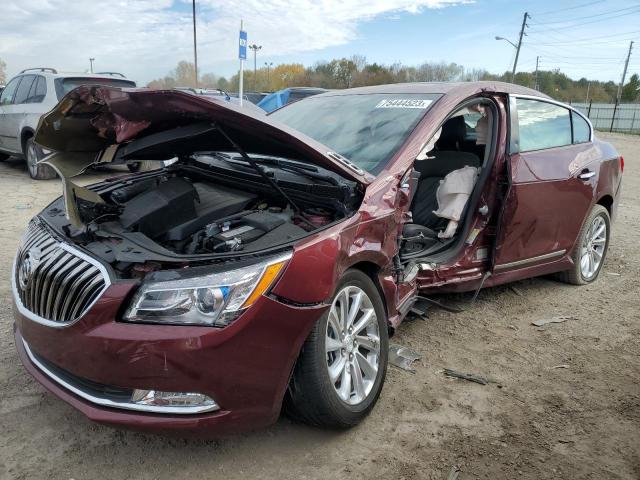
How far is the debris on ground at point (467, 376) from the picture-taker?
3.11 m

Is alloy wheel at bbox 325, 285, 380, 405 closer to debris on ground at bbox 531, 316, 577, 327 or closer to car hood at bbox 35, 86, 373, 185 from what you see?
car hood at bbox 35, 86, 373, 185

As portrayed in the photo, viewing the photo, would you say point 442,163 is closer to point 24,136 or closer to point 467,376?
point 467,376

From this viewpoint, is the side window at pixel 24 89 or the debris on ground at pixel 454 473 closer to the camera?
the debris on ground at pixel 454 473

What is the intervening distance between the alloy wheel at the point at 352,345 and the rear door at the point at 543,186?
1469mm

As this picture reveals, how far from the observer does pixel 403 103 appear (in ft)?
11.6

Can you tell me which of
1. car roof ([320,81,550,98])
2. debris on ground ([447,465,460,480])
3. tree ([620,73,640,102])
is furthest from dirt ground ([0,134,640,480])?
tree ([620,73,640,102])

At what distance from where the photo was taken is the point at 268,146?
280cm

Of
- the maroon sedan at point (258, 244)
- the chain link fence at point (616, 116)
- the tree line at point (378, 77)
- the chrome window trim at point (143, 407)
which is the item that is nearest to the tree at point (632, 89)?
the tree line at point (378, 77)

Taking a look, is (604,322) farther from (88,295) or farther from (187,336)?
(88,295)

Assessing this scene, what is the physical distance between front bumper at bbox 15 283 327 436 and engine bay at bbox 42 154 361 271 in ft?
0.97

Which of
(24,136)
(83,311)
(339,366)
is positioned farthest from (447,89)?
(24,136)

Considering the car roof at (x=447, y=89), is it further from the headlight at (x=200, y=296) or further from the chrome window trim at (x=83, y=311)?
the chrome window trim at (x=83, y=311)

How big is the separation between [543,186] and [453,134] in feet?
3.07

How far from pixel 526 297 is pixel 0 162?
11166 millimetres
